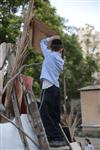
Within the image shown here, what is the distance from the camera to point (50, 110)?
286 cm

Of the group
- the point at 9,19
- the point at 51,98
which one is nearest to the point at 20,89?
the point at 51,98

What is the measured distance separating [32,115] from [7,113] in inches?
6.6

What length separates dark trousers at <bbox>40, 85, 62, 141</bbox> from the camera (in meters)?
2.84

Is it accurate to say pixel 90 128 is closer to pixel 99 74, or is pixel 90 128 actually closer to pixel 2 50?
pixel 99 74

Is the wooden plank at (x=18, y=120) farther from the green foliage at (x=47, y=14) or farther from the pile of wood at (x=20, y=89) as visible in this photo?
the green foliage at (x=47, y=14)

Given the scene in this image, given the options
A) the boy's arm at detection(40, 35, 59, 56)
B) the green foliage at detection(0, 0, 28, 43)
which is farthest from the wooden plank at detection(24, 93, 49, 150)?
the green foliage at detection(0, 0, 28, 43)

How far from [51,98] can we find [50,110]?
0.08 metres

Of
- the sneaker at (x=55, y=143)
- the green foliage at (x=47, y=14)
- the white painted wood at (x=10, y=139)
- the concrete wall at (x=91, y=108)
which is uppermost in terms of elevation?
the white painted wood at (x=10, y=139)

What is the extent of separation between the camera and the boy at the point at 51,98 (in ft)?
9.32

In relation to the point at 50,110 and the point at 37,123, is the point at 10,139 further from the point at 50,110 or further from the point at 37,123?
the point at 50,110

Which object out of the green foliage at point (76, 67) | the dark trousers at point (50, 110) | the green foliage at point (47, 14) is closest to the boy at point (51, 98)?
the dark trousers at point (50, 110)

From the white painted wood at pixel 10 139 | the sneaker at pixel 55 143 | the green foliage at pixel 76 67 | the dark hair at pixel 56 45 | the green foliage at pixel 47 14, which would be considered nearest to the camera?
the white painted wood at pixel 10 139

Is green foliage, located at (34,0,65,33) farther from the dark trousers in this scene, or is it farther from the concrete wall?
the dark trousers

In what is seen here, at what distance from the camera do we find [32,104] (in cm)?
279
